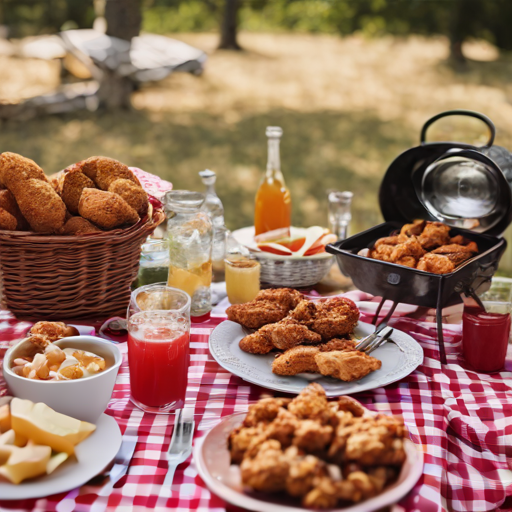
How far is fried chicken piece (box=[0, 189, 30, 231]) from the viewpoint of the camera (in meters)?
1.57

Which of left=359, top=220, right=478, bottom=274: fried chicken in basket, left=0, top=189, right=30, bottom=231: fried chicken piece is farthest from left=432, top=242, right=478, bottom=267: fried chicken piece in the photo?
left=0, top=189, right=30, bottom=231: fried chicken piece

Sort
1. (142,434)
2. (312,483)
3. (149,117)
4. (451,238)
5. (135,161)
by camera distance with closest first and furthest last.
→ (312,483), (142,434), (451,238), (135,161), (149,117)

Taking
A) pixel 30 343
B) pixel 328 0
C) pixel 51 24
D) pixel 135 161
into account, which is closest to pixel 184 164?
pixel 135 161

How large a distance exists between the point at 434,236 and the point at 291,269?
45cm

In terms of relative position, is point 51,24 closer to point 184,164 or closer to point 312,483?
point 184,164

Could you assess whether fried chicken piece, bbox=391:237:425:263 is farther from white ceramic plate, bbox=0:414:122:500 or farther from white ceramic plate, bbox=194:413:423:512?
A: white ceramic plate, bbox=0:414:122:500

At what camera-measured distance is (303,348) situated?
55.1 inches

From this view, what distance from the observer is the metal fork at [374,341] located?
1.47 meters

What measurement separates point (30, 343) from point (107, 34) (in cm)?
649

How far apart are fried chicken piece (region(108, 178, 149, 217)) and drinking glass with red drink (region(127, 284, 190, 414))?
1.42 ft

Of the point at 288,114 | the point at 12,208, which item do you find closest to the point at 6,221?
the point at 12,208

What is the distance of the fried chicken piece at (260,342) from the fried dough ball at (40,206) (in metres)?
0.56

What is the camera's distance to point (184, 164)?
697 cm

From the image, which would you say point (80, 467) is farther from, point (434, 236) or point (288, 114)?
point (288, 114)
